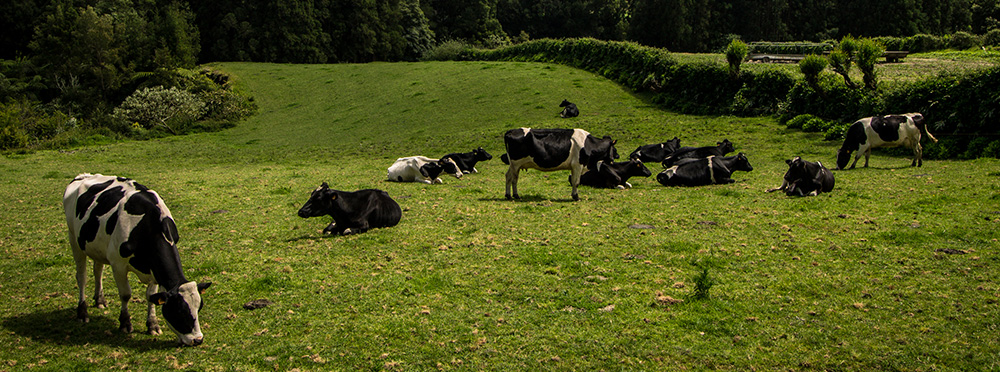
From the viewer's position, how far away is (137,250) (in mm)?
7375

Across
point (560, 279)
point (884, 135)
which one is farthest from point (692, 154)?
point (560, 279)

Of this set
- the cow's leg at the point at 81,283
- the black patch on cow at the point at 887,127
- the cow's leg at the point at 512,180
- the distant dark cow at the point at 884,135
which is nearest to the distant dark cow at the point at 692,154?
the distant dark cow at the point at 884,135

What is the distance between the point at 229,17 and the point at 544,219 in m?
63.1

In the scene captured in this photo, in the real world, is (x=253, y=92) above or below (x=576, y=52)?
below

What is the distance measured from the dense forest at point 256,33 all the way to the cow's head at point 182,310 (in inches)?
1251

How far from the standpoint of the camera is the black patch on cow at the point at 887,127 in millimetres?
18406

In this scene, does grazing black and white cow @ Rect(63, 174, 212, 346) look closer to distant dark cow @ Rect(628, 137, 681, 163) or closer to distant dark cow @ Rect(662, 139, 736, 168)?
distant dark cow @ Rect(662, 139, 736, 168)

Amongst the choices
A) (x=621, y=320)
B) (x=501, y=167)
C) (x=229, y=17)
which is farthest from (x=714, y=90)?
(x=229, y=17)

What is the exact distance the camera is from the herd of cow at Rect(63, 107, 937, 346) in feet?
24.2

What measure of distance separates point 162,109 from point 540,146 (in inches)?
1363

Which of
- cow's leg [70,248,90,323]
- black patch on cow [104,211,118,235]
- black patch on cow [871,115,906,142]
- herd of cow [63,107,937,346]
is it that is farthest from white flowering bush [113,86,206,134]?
black patch on cow [871,115,906,142]

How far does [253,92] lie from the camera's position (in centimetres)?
5006

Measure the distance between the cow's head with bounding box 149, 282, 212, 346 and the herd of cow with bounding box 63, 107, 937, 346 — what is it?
0.01 meters

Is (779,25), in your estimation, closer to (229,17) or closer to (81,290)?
(229,17)
